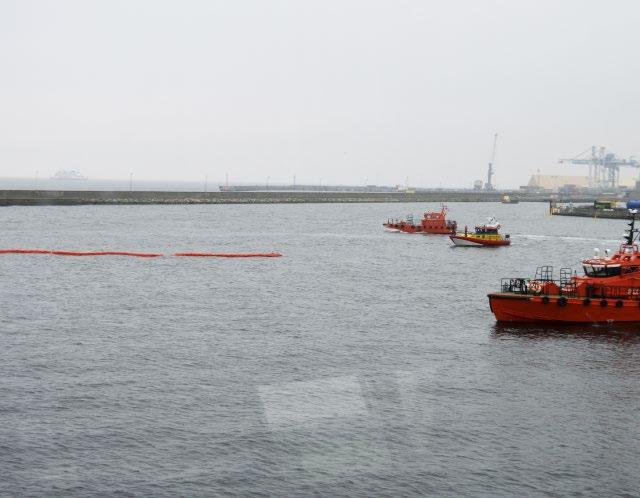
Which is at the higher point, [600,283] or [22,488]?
[600,283]

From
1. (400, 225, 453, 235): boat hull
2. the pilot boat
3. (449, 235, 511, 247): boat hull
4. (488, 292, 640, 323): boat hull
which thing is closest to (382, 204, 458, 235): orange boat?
(400, 225, 453, 235): boat hull

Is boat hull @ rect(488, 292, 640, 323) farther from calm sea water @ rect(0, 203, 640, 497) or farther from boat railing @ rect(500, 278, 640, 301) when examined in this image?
calm sea water @ rect(0, 203, 640, 497)

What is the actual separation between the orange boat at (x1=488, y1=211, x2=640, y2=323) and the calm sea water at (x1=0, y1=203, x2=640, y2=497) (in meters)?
1.36

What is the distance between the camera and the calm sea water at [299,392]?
2728cm

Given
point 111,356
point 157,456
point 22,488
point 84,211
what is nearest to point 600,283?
point 111,356

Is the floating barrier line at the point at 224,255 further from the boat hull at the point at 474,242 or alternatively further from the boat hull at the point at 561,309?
the boat hull at the point at 561,309

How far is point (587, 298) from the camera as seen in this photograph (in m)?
52.8

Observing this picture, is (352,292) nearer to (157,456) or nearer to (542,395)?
(542,395)

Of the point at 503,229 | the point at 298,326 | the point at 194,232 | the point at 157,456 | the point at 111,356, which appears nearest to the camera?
the point at 157,456

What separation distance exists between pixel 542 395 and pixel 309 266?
5099 centimetres

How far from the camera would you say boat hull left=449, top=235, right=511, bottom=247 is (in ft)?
384

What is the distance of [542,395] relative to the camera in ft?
121

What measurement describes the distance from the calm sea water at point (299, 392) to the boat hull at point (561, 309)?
47.6 inches

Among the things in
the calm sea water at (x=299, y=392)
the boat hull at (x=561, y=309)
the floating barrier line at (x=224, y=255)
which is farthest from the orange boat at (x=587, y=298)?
the floating barrier line at (x=224, y=255)
